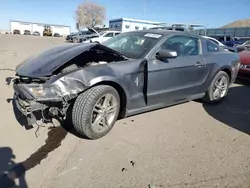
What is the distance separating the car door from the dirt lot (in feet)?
1.64

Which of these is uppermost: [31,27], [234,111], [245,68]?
[31,27]

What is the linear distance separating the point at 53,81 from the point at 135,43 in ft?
6.01

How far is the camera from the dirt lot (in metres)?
2.54

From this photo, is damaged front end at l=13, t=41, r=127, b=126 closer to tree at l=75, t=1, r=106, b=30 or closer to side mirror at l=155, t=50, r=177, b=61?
side mirror at l=155, t=50, r=177, b=61

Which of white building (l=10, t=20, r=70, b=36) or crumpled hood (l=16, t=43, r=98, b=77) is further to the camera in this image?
white building (l=10, t=20, r=70, b=36)

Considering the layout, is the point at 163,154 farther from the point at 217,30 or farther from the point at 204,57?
the point at 217,30

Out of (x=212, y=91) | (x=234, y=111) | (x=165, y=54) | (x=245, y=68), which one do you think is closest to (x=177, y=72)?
(x=165, y=54)

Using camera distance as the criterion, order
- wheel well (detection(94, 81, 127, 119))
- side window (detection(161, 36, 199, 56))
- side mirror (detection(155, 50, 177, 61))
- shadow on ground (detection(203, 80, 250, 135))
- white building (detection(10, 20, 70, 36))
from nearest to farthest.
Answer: wheel well (detection(94, 81, 127, 119)), side mirror (detection(155, 50, 177, 61)), side window (detection(161, 36, 199, 56)), shadow on ground (detection(203, 80, 250, 135)), white building (detection(10, 20, 70, 36))

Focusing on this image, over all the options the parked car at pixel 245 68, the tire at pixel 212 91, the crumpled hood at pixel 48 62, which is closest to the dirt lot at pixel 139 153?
the tire at pixel 212 91

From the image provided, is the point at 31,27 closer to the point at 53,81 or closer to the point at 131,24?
the point at 131,24

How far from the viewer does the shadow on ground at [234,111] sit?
4230 millimetres

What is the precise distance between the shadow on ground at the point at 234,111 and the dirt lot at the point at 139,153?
4 centimetres

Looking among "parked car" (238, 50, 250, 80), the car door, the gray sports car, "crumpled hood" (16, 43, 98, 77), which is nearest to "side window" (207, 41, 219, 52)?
the gray sports car

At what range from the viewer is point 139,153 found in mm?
3072
